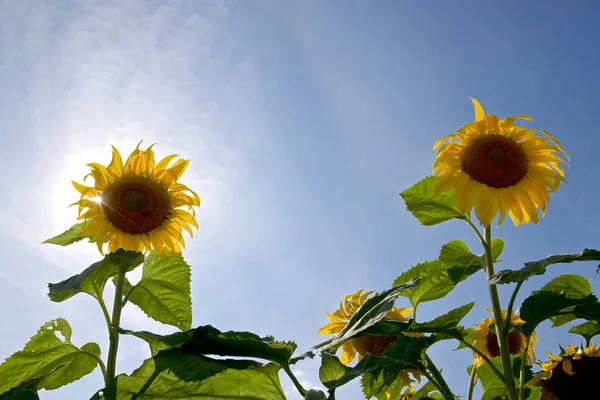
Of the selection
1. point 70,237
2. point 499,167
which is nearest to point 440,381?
point 499,167

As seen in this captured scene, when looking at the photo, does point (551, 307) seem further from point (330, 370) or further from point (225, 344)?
point (225, 344)

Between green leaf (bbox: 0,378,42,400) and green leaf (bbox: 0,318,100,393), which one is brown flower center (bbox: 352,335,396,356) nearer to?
green leaf (bbox: 0,318,100,393)

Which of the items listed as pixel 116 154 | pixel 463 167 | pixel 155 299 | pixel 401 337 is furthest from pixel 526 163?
pixel 116 154

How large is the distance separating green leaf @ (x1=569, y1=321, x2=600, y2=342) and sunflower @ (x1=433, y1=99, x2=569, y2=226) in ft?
2.11

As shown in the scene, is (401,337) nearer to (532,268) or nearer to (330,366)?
(330,366)

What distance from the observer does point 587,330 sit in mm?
3078

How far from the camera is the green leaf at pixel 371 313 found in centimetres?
167

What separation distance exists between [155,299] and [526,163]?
2.17 metres

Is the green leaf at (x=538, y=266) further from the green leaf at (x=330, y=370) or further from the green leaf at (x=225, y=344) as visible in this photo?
the green leaf at (x=225, y=344)

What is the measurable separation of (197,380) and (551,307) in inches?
56.1

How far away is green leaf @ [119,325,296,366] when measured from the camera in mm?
1652

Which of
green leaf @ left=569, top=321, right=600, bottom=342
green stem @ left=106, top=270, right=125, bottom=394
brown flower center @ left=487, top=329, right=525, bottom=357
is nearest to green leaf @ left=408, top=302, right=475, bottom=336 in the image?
green leaf @ left=569, top=321, right=600, bottom=342

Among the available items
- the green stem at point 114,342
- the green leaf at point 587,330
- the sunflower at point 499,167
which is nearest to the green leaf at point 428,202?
the sunflower at point 499,167

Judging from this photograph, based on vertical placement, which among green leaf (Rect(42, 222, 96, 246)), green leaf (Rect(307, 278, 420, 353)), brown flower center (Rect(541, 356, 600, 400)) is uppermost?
green leaf (Rect(42, 222, 96, 246))
